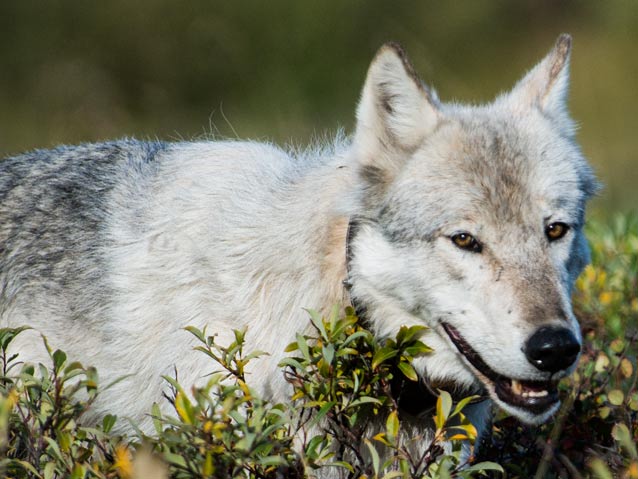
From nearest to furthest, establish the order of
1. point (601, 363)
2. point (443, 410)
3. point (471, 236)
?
point (443, 410) → point (471, 236) → point (601, 363)

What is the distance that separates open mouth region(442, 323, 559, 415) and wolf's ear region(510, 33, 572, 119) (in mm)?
1122

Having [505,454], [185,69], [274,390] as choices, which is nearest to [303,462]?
[274,390]

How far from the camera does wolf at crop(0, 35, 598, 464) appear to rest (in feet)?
10.4

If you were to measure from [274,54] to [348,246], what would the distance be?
12741mm

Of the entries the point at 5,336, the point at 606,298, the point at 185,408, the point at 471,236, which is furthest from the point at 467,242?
the point at 606,298

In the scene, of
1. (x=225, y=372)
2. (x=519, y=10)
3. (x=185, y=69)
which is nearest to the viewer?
(x=225, y=372)

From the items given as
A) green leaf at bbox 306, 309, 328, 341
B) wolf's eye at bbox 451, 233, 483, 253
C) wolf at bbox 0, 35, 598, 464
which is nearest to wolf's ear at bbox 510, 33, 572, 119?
wolf at bbox 0, 35, 598, 464

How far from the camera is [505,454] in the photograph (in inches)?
158

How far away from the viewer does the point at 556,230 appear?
331 centimetres

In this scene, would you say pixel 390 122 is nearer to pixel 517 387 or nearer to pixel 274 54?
pixel 517 387

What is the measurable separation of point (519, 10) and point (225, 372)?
16319mm

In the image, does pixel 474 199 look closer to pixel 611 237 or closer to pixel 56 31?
pixel 611 237

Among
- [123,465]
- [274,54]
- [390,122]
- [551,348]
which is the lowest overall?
[123,465]

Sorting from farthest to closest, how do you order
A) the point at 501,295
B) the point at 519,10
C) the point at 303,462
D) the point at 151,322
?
the point at 519,10
the point at 151,322
the point at 501,295
the point at 303,462
